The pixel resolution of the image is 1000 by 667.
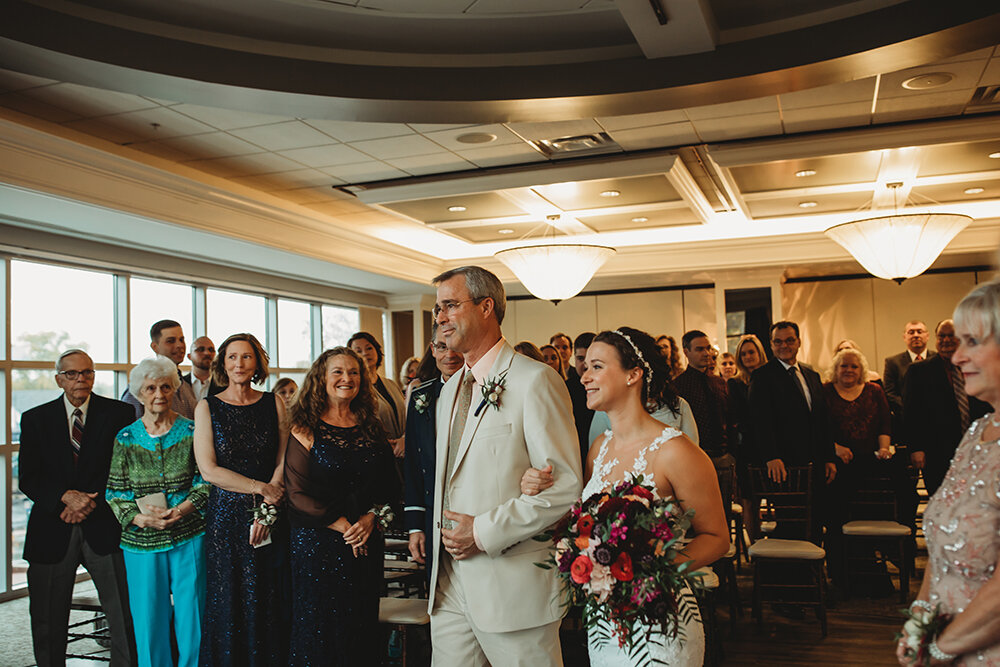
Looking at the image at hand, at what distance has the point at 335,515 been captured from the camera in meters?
3.74

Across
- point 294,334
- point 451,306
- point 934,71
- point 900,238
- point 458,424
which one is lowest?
point 458,424

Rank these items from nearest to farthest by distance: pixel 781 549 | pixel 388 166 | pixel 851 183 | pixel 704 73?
pixel 704 73, pixel 781 549, pixel 388 166, pixel 851 183

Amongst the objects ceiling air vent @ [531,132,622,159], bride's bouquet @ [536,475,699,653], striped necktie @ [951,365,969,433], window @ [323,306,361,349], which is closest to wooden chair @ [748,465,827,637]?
striped necktie @ [951,365,969,433]

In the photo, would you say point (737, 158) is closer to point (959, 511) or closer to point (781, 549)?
point (781, 549)

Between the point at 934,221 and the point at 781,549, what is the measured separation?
11.7 feet

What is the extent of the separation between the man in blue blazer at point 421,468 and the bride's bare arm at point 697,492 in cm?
87

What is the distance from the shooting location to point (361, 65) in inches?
194

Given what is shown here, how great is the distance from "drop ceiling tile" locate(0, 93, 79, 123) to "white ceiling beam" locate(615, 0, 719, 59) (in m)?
3.58

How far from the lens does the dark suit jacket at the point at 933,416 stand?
6.31m

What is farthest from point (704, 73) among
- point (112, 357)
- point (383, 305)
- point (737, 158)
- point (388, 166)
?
point (383, 305)

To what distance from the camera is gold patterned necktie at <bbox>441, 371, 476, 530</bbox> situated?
2.75 metres

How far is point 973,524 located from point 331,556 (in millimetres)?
2745

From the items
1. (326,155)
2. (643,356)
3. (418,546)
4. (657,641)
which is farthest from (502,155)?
(657,641)

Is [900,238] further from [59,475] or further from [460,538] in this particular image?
[59,475]
